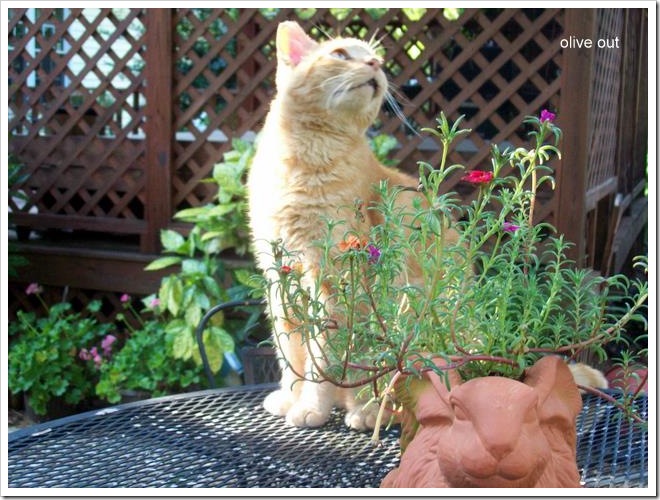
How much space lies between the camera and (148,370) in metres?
3.97

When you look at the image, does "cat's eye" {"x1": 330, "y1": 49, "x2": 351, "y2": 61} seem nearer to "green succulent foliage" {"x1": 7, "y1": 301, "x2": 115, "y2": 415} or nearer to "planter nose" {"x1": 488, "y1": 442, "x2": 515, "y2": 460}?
"planter nose" {"x1": 488, "y1": 442, "x2": 515, "y2": 460}

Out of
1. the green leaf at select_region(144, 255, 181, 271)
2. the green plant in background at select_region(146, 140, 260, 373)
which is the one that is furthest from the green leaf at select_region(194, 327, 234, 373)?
the green leaf at select_region(144, 255, 181, 271)

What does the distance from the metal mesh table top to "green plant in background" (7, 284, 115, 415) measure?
205cm

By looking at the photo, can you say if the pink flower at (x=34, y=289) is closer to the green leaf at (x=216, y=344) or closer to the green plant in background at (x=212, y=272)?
the green plant in background at (x=212, y=272)

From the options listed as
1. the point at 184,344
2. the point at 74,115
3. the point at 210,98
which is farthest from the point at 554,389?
the point at 74,115

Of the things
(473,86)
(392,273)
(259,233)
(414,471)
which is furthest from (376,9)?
(414,471)

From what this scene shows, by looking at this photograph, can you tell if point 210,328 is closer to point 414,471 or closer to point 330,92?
point 330,92

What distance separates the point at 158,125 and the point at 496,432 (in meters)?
3.44

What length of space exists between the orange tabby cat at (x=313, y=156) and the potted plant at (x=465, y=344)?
0.83 m

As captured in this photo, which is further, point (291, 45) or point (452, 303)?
point (291, 45)

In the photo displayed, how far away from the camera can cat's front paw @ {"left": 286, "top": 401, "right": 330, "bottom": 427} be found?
2.17 m

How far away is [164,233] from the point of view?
3998mm

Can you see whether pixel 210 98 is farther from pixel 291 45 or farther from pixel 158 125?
pixel 291 45

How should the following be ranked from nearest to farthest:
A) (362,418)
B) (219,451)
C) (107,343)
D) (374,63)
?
(219,451) < (362,418) < (374,63) < (107,343)
